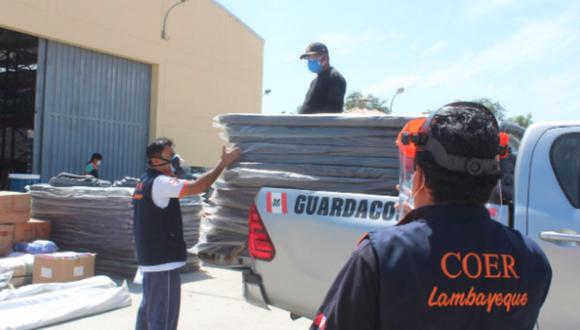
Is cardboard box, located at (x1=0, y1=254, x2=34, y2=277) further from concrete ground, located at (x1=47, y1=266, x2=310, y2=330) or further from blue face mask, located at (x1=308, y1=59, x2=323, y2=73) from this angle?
blue face mask, located at (x1=308, y1=59, x2=323, y2=73)

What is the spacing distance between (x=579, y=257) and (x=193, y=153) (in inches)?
553

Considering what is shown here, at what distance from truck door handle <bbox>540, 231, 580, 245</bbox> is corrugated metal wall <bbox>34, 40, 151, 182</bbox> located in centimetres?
1149

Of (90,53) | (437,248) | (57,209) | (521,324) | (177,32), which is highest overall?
(177,32)

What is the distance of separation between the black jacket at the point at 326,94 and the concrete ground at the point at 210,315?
216 centimetres

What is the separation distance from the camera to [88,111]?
13195 millimetres

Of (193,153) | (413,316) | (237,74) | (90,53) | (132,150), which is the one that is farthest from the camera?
(237,74)

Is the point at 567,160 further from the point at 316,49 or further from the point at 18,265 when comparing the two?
the point at 18,265

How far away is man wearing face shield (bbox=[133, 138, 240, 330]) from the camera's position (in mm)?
3963

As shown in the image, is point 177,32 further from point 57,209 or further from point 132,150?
point 57,209

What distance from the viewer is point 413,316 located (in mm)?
1219

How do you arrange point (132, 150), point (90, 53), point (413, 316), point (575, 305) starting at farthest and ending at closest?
point (132, 150)
point (90, 53)
point (575, 305)
point (413, 316)

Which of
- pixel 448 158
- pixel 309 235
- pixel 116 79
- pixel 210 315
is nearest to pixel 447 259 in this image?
pixel 448 158

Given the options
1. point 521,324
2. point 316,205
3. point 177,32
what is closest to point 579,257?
point 316,205

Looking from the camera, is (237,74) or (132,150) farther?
(237,74)
